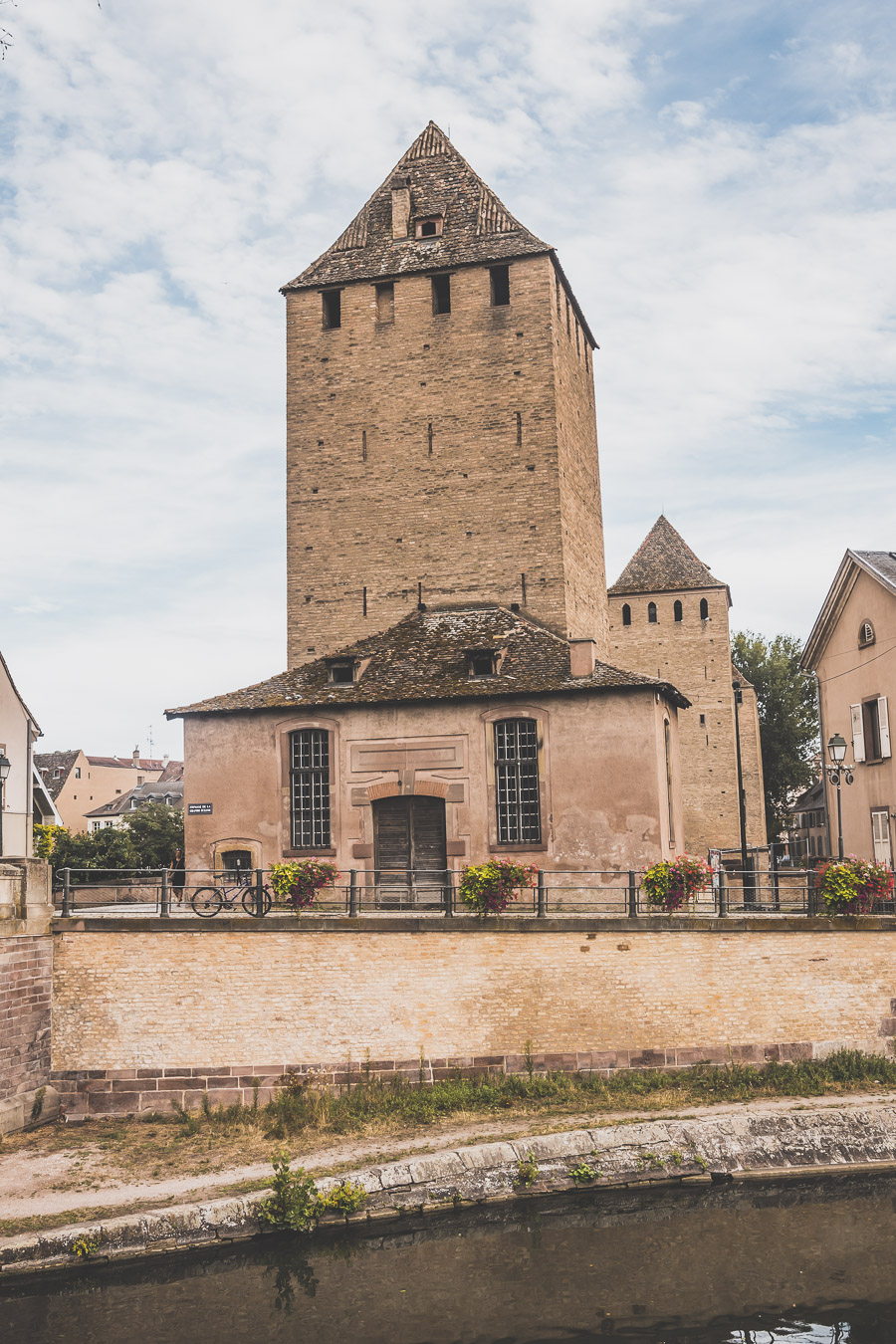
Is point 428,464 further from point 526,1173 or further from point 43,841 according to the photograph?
point 43,841

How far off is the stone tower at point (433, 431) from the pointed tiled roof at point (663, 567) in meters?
16.7

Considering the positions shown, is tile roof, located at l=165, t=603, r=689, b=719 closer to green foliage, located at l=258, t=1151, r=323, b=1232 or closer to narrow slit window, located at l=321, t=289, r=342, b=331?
narrow slit window, located at l=321, t=289, r=342, b=331

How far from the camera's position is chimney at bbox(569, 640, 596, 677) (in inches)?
806

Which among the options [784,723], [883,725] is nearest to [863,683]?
[883,725]

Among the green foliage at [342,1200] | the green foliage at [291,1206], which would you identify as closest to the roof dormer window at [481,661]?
the green foliage at [342,1200]

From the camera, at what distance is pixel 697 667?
42.1m

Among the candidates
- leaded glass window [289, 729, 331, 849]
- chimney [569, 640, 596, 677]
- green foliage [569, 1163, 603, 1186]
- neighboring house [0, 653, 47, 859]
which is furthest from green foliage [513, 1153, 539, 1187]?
neighboring house [0, 653, 47, 859]

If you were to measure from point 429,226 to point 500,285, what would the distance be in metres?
2.56

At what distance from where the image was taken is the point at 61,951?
16688 mm

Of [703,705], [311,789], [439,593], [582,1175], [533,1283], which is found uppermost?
[439,593]

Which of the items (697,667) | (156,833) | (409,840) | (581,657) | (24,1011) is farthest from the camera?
(156,833)

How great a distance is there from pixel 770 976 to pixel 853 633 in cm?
1103

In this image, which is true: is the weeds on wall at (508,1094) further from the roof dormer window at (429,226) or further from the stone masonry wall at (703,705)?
the stone masonry wall at (703,705)

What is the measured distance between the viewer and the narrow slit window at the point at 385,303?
26422 millimetres
